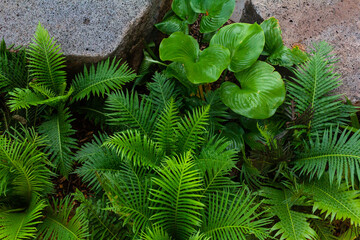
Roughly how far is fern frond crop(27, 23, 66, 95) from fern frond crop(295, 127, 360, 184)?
5.83 feet

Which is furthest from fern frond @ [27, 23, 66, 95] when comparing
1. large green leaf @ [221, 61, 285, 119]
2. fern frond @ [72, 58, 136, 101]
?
large green leaf @ [221, 61, 285, 119]

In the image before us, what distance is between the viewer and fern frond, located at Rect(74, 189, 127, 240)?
2012 millimetres

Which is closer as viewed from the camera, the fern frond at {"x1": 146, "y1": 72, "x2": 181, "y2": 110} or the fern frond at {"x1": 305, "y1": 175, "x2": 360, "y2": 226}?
the fern frond at {"x1": 305, "y1": 175, "x2": 360, "y2": 226}

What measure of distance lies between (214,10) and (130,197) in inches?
62.0

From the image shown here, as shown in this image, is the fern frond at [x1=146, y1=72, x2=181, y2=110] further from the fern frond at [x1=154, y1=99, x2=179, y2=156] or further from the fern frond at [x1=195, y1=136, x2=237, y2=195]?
the fern frond at [x1=195, y1=136, x2=237, y2=195]

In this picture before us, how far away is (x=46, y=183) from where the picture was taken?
2199 mm

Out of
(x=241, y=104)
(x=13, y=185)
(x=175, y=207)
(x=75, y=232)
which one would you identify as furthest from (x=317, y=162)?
(x=13, y=185)

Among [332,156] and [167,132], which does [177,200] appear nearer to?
[167,132]

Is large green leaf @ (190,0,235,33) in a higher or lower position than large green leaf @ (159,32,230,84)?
higher

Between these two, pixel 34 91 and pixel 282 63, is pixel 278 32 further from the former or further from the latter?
pixel 34 91

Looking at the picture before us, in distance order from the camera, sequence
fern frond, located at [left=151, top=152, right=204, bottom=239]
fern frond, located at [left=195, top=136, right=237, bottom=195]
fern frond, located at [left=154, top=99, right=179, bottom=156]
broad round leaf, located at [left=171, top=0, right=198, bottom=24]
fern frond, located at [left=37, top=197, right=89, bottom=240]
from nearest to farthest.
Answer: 1. fern frond, located at [left=151, top=152, right=204, bottom=239]
2. fern frond, located at [left=37, top=197, right=89, bottom=240]
3. fern frond, located at [left=195, top=136, right=237, bottom=195]
4. fern frond, located at [left=154, top=99, right=179, bottom=156]
5. broad round leaf, located at [left=171, top=0, right=198, bottom=24]

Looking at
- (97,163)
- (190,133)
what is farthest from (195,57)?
(97,163)

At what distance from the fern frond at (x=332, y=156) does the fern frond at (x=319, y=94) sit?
0.52 ft

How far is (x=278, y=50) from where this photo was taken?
269cm
